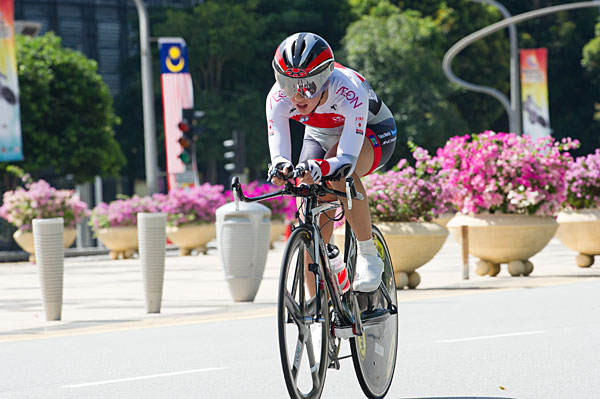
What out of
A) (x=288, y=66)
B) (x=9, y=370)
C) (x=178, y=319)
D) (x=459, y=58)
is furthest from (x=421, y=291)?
(x=459, y=58)

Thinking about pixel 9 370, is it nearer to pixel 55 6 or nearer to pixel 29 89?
pixel 29 89

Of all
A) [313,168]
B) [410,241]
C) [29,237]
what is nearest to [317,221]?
[313,168]

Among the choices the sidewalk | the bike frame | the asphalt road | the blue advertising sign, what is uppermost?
the blue advertising sign

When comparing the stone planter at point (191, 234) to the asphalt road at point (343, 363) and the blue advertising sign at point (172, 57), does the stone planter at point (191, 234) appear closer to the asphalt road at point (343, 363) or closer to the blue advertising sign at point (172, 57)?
the blue advertising sign at point (172, 57)

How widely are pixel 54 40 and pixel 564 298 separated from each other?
→ 3235cm

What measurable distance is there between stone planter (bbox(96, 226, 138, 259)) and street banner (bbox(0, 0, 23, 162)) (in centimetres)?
239

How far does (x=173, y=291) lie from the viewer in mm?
14297

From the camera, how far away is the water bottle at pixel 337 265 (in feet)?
17.9

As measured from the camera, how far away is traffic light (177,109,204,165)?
25188 millimetres

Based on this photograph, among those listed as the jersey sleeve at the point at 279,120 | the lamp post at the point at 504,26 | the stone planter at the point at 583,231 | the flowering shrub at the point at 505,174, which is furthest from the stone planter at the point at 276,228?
the jersey sleeve at the point at 279,120

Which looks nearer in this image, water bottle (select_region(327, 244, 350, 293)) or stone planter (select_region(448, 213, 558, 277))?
water bottle (select_region(327, 244, 350, 293))

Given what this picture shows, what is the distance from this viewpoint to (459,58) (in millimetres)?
52219

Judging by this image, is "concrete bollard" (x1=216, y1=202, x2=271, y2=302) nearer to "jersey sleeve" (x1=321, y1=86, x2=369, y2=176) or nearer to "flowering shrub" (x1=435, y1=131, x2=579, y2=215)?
"flowering shrub" (x1=435, y1=131, x2=579, y2=215)

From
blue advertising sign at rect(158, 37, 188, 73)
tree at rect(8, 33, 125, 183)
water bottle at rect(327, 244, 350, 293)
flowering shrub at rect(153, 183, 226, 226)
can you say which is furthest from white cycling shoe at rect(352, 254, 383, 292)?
tree at rect(8, 33, 125, 183)
